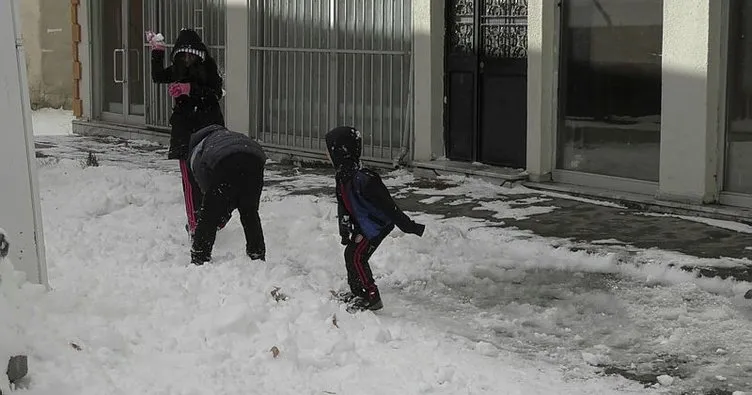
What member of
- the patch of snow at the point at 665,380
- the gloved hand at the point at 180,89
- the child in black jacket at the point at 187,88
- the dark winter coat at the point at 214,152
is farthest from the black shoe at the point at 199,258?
the patch of snow at the point at 665,380

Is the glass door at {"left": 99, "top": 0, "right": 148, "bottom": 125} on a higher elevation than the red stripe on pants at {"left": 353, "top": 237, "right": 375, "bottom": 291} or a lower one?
higher

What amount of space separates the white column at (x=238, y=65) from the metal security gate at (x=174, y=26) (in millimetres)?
285

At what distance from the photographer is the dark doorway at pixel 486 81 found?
37.7 feet

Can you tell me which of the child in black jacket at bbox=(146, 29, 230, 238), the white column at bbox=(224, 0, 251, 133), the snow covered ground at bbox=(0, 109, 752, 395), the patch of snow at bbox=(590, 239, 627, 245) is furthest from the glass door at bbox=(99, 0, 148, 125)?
the patch of snow at bbox=(590, 239, 627, 245)

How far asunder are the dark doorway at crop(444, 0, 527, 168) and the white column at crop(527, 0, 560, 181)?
40 centimetres

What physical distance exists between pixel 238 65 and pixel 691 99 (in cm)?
698

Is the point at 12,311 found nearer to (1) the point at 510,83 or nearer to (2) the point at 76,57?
(1) the point at 510,83

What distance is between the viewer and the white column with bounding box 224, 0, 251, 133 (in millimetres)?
14594

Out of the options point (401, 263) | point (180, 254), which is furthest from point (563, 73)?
point (180, 254)

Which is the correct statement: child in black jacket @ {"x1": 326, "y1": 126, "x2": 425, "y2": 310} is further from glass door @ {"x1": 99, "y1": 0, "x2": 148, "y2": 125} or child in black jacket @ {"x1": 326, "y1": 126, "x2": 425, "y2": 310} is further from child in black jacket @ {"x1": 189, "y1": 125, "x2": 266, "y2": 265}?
glass door @ {"x1": 99, "y1": 0, "x2": 148, "y2": 125}

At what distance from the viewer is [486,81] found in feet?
38.8

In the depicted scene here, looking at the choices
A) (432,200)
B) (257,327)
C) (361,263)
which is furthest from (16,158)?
(432,200)

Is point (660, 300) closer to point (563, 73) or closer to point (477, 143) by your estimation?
point (563, 73)

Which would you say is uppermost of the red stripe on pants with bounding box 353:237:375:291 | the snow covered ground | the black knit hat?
the black knit hat
